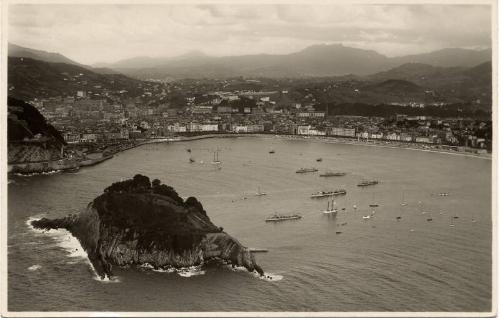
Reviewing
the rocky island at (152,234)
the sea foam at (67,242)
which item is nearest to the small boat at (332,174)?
the rocky island at (152,234)

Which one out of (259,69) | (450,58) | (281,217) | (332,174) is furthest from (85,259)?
(332,174)

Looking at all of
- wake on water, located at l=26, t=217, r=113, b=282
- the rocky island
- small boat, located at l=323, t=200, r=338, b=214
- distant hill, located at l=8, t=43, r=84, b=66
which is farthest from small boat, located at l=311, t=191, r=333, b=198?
distant hill, located at l=8, t=43, r=84, b=66

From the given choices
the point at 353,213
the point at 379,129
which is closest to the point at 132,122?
the point at 353,213

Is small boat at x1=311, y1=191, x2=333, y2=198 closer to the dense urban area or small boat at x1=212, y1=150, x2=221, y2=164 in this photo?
small boat at x1=212, y1=150, x2=221, y2=164

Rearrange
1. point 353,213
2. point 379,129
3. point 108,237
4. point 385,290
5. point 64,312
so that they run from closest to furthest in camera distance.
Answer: point 64,312, point 385,290, point 108,237, point 353,213, point 379,129

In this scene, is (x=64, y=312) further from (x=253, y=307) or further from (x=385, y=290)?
(x=385, y=290)

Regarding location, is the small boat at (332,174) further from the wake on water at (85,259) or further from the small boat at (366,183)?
the wake on water at (85,259)
